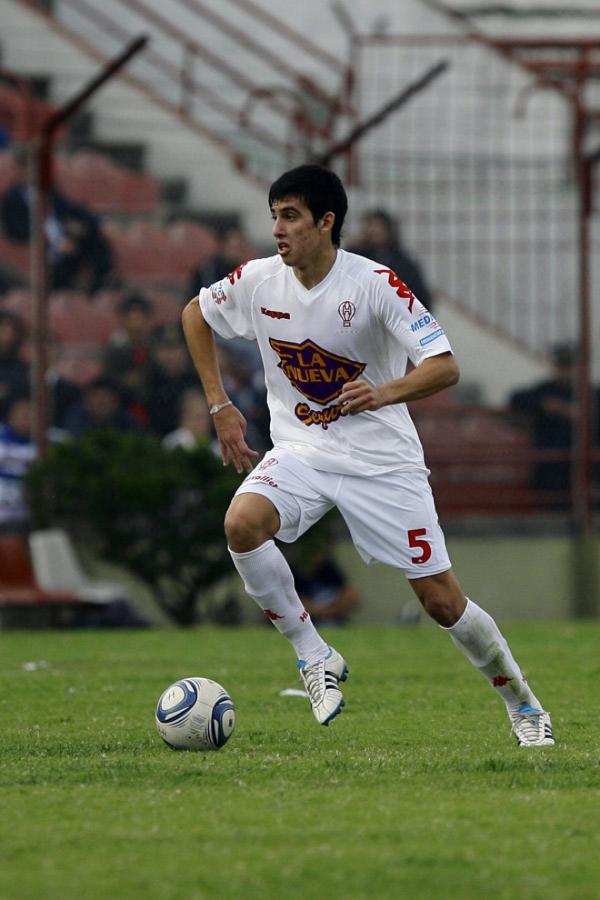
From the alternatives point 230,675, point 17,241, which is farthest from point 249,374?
point 230,675

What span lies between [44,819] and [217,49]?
19062mm

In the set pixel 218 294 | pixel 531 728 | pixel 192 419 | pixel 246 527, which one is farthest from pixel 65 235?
pixel 531 728

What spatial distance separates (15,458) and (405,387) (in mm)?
10824

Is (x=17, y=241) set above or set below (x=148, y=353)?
above

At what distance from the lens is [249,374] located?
1723 centimetres

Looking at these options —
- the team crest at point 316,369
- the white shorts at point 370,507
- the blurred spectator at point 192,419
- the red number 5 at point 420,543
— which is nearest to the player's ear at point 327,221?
the team crest at point 316,369

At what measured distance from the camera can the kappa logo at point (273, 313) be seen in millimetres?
7316

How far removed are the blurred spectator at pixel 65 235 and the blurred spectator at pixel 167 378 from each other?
3.74 ft

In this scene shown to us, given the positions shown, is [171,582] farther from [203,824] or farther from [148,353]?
[203,824]

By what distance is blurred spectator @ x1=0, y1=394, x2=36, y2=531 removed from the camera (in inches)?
667

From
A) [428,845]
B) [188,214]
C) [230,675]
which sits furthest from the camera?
[188,214]

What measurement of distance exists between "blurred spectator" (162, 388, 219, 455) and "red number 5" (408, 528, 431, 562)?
34.4 ft

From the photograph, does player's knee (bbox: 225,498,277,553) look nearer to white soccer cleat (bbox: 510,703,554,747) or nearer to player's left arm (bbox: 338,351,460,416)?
player's left arm (bbox: 338,351,460,416)

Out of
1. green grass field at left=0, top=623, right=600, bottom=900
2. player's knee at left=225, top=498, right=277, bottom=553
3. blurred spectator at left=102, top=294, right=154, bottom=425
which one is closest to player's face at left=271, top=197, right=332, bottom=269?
player's knee at left=225, top=498, right=277, bottom=553
